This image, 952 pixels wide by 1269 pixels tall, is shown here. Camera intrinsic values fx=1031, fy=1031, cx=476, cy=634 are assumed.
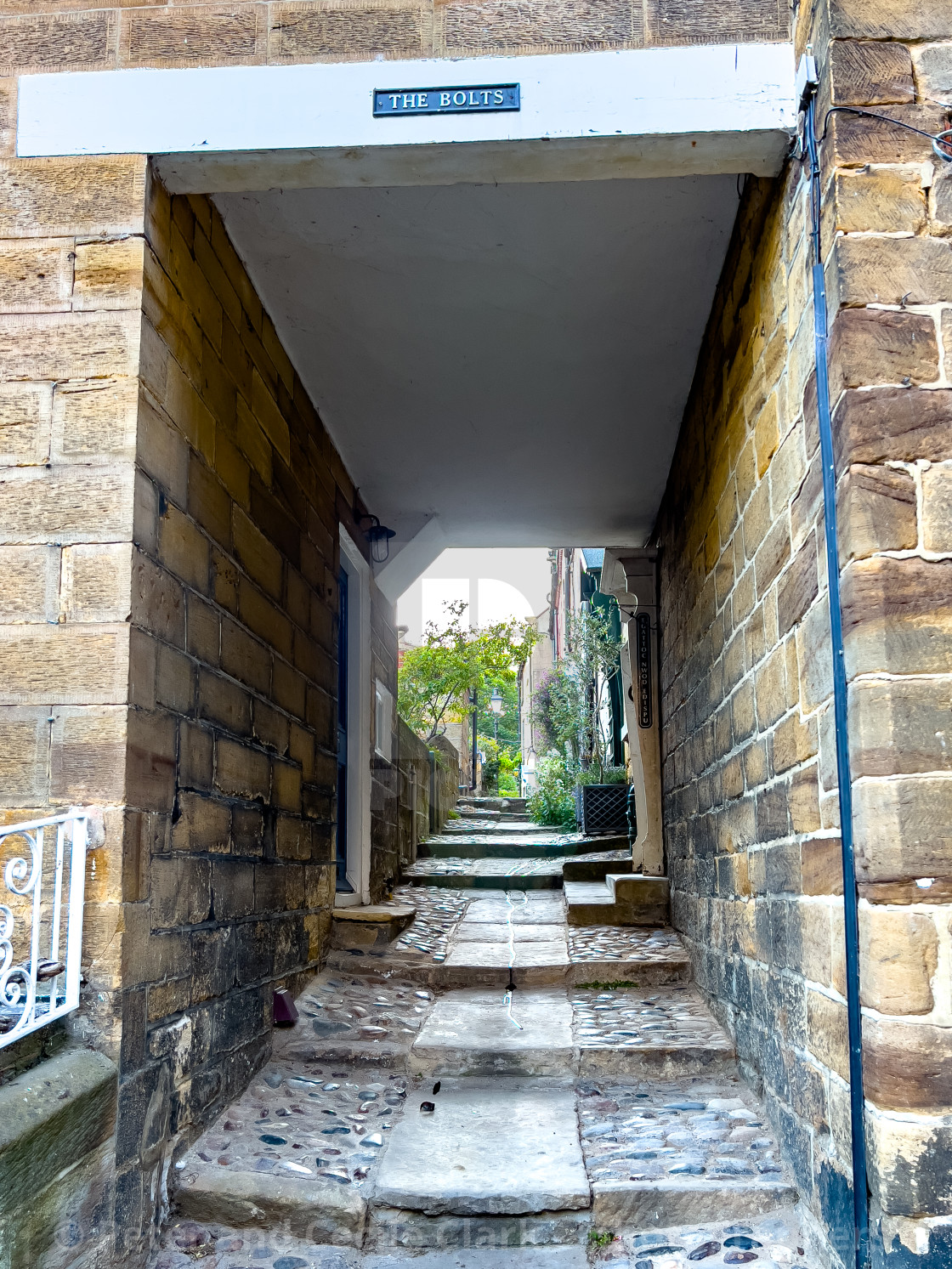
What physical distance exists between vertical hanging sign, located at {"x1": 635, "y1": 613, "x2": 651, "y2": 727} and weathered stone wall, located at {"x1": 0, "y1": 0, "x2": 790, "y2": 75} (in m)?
3.99

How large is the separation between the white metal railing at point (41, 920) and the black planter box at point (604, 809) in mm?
6548

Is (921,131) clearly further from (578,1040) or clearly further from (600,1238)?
(578,1040)

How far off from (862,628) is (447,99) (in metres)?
1.72

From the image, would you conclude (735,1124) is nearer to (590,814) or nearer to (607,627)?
(590,814)

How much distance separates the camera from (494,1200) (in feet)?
8.79

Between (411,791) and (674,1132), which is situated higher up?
(411,791)

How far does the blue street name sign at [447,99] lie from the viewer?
8.70 feet

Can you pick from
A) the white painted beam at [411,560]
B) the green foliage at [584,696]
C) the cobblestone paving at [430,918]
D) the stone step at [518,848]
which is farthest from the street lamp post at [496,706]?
the white painted beam at [411,560]

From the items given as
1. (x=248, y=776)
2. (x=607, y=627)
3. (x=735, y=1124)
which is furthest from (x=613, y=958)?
(x=607, y=627)

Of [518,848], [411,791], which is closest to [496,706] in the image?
→ [518,848]

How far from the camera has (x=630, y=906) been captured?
5676 mm

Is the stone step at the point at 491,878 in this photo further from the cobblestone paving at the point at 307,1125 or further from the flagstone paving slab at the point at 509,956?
the cobblestone paving at the point at 307,1125

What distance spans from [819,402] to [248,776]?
219 cm

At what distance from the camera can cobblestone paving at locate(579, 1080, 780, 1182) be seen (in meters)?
2.78
